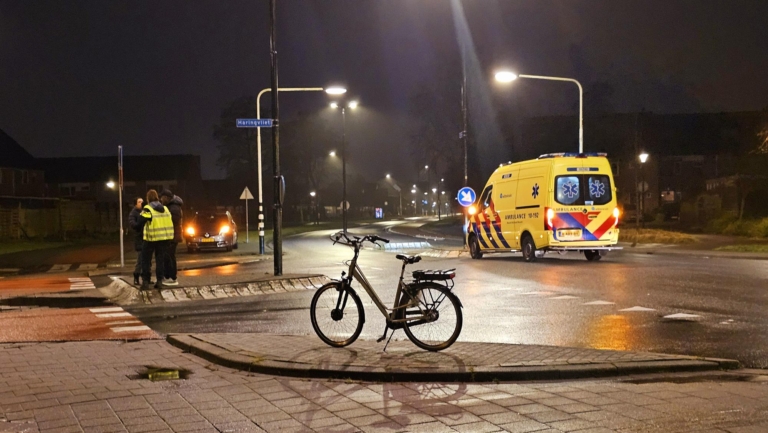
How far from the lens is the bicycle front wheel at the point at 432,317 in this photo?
7496 mm

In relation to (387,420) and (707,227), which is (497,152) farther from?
(387,420)

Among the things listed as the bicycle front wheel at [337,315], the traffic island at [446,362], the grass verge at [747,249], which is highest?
the bicycle front wheel at [337,315]

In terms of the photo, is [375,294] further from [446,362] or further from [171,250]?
Answer: [171,250]

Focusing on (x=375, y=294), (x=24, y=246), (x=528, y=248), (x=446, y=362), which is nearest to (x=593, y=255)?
(x=528, y=248)

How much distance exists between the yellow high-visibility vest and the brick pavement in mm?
6217

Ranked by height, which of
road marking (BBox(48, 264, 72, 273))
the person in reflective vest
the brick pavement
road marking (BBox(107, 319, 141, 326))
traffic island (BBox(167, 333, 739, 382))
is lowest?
road marking (BBox(48, 264, 72, 273))

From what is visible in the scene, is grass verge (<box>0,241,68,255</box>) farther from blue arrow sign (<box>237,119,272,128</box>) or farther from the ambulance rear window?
the ambulance rear window

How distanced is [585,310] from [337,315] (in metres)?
4.43

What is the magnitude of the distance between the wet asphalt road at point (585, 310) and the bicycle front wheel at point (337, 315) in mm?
933

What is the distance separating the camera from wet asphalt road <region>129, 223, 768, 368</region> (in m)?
8.50

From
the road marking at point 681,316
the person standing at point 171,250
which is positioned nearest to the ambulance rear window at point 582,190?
the road marking at point 681,316

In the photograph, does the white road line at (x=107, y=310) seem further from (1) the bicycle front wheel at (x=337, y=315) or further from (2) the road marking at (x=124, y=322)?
(1) the bicycle front wheel at (x=337, y=315)

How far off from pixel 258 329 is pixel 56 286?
8.37 meters

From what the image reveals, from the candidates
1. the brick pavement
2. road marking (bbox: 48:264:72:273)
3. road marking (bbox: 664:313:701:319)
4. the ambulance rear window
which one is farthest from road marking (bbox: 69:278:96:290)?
road marking (bbox: 664:313:701:319)
